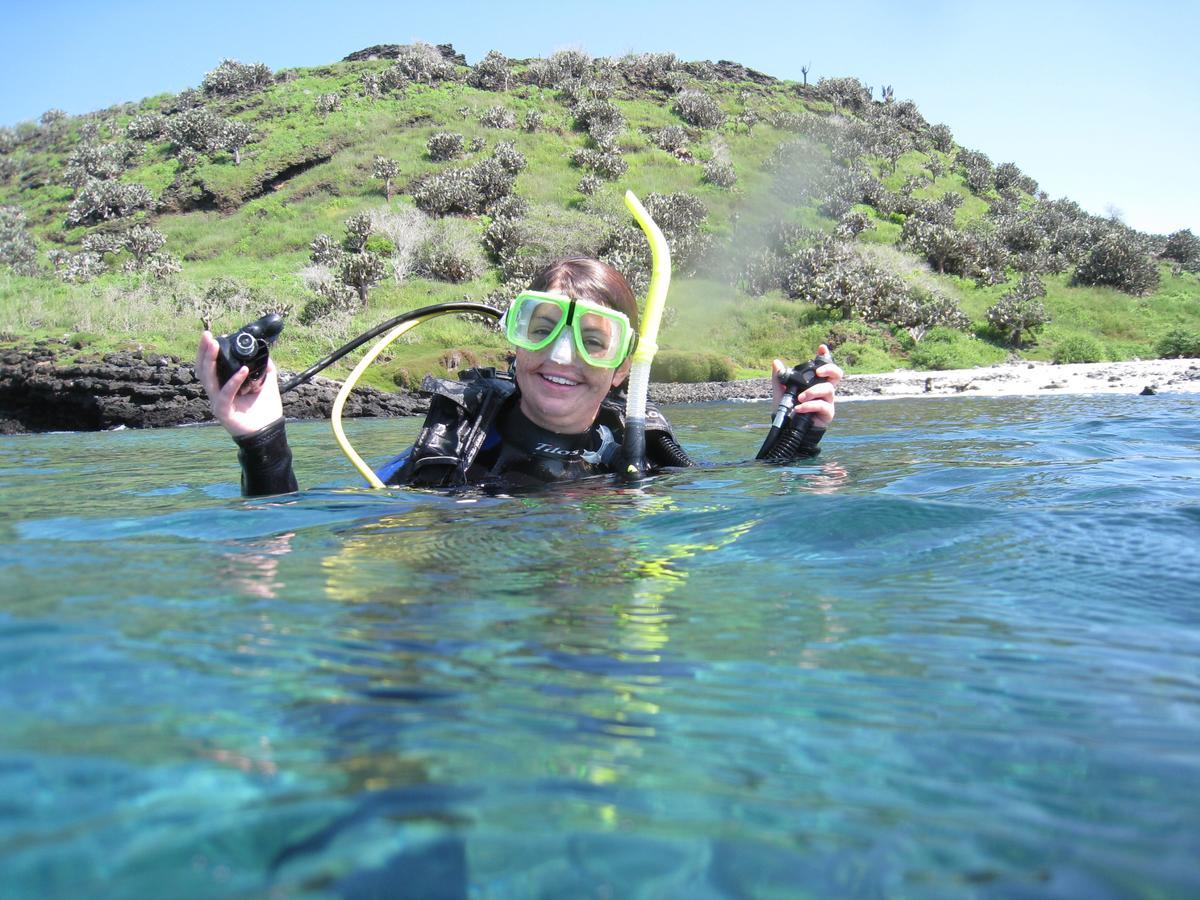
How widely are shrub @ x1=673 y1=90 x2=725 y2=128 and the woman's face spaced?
3429cm

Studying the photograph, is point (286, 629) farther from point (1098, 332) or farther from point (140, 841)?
point (1098, 332)

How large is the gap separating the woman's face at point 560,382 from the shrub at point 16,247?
23.0m

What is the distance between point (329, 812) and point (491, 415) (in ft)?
9.80

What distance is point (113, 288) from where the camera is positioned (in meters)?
17.4

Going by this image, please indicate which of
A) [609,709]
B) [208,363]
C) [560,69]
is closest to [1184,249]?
[560,69]

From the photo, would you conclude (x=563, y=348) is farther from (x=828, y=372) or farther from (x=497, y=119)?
(x=497, y=119)

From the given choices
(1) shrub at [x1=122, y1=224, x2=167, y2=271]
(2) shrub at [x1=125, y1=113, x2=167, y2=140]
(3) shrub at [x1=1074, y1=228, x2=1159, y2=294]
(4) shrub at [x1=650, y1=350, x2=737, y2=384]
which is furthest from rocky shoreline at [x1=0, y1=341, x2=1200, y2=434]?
(2) shrub at [x1=125, y1=113, x2=167, y2=140]

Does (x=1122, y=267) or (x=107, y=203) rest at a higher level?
(x=107, y=203)

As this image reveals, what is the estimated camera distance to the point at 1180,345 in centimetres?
1561

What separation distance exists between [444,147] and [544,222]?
775 cm

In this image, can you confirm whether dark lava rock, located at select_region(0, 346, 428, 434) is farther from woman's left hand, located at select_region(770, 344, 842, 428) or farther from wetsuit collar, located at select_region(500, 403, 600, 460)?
woman's left hand, located at select_region(770, 344, 842, 428)

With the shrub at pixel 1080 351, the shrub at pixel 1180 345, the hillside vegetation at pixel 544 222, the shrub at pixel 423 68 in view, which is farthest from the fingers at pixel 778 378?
the shrub at pixel 423 68

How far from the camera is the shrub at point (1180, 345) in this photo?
1528 cm

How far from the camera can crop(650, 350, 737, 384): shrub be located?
588 inches
